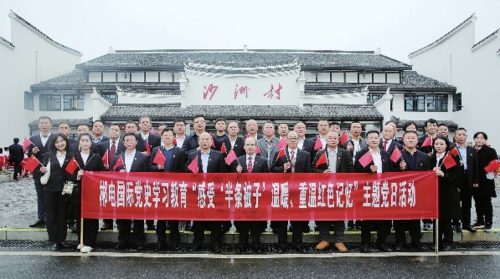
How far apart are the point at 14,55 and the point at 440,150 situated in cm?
3183

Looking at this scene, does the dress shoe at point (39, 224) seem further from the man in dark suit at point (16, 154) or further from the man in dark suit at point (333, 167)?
the man in dark suit at point (16, 154)

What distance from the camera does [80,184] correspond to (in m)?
6.28

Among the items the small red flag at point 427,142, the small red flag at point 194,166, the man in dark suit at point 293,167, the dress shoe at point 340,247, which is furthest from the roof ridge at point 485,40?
the small red flag at point 194,166

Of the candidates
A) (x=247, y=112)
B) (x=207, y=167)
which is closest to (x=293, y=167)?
(x=207, y=167)

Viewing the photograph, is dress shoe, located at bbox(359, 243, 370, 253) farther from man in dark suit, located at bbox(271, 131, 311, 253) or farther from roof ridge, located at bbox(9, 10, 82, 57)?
roof ridge, located at bbox(9, 10, 82, 57)

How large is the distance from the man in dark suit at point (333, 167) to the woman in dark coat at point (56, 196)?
4.02m

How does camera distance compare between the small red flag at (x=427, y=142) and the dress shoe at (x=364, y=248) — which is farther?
the small red flag at (x=427, y=142)

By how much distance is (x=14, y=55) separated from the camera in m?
29.5

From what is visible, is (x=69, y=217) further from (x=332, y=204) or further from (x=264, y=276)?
(x=332, y=204)

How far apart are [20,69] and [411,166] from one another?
3181 centimetres

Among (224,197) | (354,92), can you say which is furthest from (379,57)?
(224,197)

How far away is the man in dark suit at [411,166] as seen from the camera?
243 inches

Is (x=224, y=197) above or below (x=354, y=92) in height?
below

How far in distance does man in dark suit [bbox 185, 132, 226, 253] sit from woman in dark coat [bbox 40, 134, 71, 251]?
1983 millimetres
